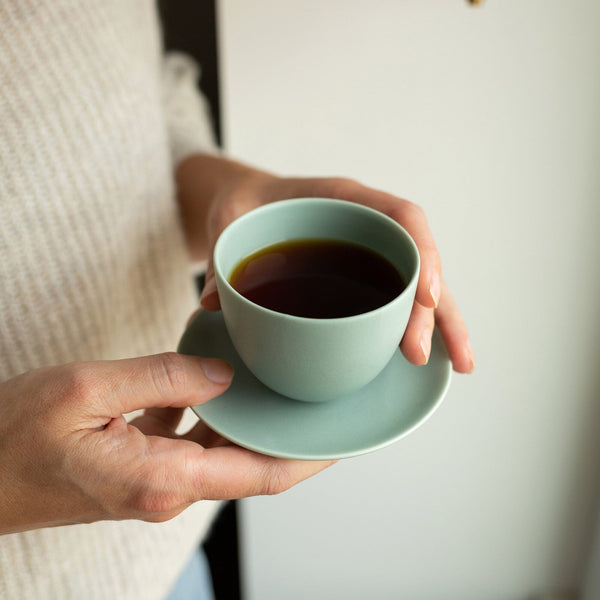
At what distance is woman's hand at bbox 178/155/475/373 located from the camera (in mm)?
504

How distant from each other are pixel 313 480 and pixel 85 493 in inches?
33.0

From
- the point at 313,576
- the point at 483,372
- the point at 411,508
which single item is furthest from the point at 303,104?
the point at 313,576

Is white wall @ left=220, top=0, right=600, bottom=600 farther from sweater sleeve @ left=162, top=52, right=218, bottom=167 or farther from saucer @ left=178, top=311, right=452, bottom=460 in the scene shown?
saucer @ left=178, top=311, right=452, bottom=460

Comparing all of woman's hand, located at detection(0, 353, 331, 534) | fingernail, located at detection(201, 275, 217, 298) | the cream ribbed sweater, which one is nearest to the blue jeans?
the cream ribbed sweater

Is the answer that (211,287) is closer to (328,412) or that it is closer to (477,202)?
(328,412)

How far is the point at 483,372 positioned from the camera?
108cm

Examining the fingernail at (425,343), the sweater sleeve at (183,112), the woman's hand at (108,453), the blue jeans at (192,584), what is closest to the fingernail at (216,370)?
the woman's hand at (108,453)

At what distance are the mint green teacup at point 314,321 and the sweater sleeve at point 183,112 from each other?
373 millimetres

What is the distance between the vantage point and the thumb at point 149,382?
46 cm

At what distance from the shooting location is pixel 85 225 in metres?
A: 0.66

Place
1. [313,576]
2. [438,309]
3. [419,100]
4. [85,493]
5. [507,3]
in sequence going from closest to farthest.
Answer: [85,493] → [438,309] → [507,3] → [419,100] → [313,576]

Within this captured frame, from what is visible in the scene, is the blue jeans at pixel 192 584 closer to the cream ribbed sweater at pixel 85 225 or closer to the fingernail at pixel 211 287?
the cream ribbed sweater at pixel 85 225

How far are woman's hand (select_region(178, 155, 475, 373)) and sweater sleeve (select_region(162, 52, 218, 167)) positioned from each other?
11 cm

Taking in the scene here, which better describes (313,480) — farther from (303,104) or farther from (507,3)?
(507,3)
